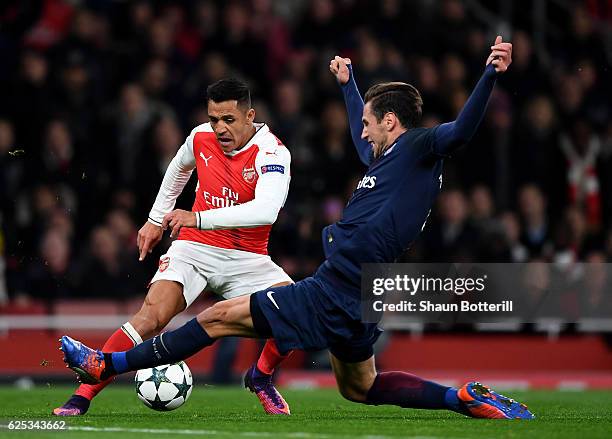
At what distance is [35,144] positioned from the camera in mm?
13766

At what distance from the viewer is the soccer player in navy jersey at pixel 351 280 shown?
772 centimetres

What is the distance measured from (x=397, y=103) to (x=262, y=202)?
1.04 meters

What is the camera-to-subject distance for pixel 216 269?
30.1 ft

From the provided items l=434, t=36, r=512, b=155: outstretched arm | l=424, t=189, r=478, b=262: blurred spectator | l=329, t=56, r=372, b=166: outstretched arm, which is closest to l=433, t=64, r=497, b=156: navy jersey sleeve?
l=434, t=36, r=512, b=155: outstretched arm

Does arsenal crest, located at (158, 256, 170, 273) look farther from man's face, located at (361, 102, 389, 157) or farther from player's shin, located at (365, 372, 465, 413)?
man's face, located at (361, 102, 389, 157)

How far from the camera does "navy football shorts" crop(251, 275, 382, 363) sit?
25.3ft

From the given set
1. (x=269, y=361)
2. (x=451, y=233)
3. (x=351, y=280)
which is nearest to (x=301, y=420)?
(x=269, y=361)

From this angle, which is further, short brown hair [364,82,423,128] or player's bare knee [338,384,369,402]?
player's bare knee [338,384,369,402]

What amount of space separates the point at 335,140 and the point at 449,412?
5838 millimetres

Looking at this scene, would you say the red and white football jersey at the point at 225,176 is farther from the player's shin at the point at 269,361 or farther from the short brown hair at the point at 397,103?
the short brown hair at the point at 397,103

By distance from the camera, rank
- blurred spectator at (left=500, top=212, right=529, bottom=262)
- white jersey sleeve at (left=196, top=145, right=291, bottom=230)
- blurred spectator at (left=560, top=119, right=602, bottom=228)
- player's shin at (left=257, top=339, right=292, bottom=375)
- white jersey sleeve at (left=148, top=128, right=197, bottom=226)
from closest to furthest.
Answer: white jersey sleeve at (left=196, top=145, right=291, bottom=230) → player's shin at (left=257, top=339, right=292, bottom=375) → white jersey sleeve at (left=148, top=128, right=197, bottom=226) → blurred spectator at (left=500, top=212, right=529, bottom=262) → blurred spectator at (left=560, top=119, right=602, bottom=228)

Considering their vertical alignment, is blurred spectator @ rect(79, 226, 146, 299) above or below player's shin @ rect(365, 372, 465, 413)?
above

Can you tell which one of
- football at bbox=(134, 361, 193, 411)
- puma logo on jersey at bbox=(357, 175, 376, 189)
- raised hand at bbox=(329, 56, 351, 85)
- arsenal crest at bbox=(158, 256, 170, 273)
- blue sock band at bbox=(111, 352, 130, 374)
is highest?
raised hand at bbox=(329, 56, 351, 85)

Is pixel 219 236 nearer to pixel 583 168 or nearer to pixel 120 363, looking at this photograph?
pixel 120 363
